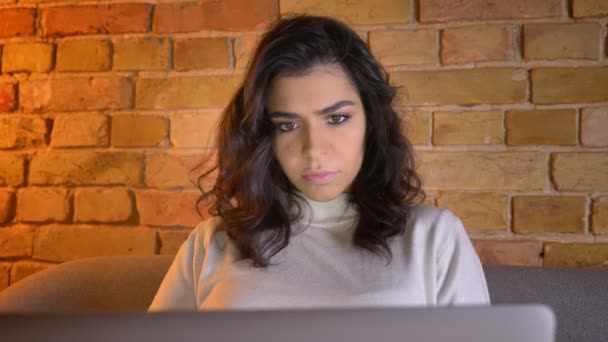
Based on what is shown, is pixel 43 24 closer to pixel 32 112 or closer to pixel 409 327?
pixel 32 112

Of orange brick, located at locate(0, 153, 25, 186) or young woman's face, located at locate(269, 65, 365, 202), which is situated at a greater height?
young woman's face, located at locate(269, 65, 365, 202)

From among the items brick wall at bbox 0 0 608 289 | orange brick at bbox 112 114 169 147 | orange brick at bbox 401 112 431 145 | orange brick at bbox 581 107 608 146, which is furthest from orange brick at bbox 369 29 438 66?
orange brick at bbox 112 114 169 147

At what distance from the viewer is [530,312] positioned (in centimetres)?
38

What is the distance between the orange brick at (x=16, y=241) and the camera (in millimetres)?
1545

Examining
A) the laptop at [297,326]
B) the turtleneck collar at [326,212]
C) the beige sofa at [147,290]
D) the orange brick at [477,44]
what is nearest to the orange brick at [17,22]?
the beige sofa at [147,290]

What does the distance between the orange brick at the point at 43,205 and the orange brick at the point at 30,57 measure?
13.1 inches

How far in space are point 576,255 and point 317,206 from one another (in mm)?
619

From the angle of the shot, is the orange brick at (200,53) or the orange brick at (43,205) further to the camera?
the orange brick at (43,205)

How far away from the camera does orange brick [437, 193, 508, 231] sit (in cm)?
129

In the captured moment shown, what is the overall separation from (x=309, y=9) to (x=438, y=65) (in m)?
0.34

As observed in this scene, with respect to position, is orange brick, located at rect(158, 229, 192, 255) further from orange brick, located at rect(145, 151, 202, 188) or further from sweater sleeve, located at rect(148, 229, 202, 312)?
sweater sleeve, located at rect(148, 229, 202, 312)

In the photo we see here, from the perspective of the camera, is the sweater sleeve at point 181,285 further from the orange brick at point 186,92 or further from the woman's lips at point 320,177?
the orange brick at point 186,92

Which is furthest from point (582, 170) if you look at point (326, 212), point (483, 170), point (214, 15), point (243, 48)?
point (214, 15)

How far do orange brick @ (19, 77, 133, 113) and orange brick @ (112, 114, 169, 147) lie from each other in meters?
0.04
